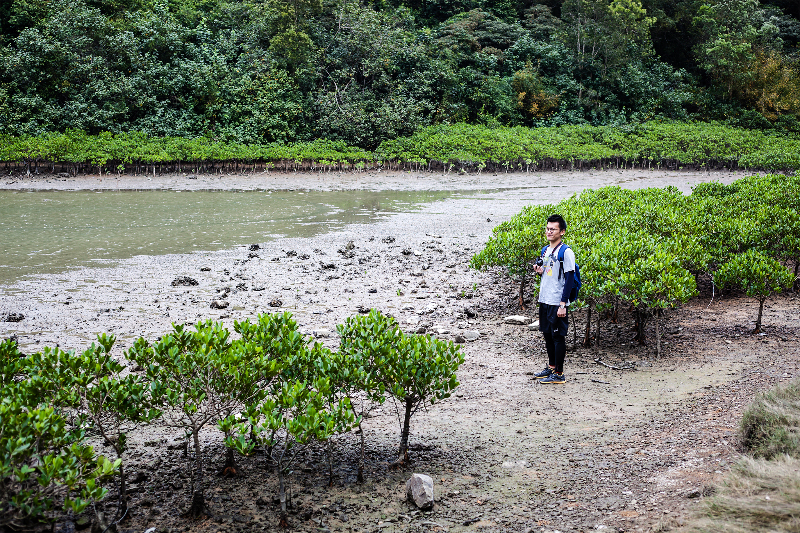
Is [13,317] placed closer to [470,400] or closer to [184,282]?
[184,282]

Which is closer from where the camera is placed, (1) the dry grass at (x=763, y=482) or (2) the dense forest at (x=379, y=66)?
(1) the dry grass at (x=763, y=482)

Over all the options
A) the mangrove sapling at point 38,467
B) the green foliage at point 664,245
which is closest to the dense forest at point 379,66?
the green foliage at point 664,245

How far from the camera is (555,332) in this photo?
604 centimetres

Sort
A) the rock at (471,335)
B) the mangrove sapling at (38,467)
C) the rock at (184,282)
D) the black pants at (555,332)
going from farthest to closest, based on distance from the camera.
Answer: the rock at (184,282), the rock at (471,335), the black pants at (555,332), the mangrove sapling at (38,467)

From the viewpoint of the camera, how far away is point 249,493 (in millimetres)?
3871

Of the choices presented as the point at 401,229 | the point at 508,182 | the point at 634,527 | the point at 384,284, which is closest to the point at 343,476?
the point at 634,527

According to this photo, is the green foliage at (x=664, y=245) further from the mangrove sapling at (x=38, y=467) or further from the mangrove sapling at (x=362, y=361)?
the mangrove sapling at (x=38, y=467)

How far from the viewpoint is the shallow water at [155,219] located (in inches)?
484

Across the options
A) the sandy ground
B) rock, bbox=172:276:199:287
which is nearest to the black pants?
the sandy ground

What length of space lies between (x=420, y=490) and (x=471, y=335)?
405 cm

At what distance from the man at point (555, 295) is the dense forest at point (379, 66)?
25.8m

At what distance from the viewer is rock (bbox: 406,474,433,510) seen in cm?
368

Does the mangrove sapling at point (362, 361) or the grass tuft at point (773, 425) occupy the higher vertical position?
the mangrove sapling at point (362, 361)

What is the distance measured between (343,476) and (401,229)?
11982 millimetres
